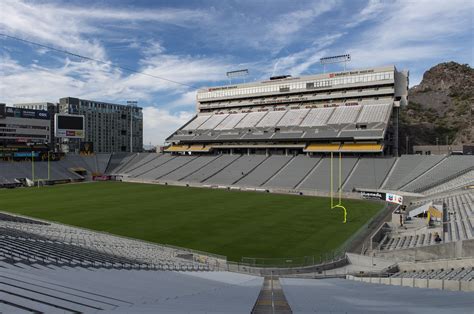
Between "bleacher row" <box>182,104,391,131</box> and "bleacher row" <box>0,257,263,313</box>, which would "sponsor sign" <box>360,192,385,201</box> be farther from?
"bleacher row" <box>0,257,263,313</box>

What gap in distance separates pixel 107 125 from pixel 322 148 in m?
150

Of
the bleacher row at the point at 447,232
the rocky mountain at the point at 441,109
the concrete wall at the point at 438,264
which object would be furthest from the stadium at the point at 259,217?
the rocky mountain at the point at 441,109

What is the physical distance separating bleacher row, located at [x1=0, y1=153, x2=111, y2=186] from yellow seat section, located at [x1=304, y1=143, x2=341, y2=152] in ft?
158

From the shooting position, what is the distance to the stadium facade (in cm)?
6750

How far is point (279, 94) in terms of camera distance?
291 feet

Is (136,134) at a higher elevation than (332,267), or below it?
higher

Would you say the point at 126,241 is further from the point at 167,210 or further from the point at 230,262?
the point at 167,210

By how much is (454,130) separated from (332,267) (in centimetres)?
12327

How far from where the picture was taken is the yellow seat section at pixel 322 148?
64831 millimetres

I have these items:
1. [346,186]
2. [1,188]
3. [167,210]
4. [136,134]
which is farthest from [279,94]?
[136,134]

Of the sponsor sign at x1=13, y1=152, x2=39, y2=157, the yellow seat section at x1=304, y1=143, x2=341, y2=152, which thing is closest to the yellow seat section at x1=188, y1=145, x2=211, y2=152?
the yellow seat section at x1=304, y1=143, x2=341, y2=152

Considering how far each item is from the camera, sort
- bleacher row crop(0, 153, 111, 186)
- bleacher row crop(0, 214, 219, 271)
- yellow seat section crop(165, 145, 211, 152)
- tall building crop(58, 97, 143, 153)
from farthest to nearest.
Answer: tall building crop(58, 97, 143, 153)
yellow seat section crop(165, 145, 211, 152)
bleacher row crop(0, 153, 111, 186)
bleacher row crop(0, 214, 219, 271)

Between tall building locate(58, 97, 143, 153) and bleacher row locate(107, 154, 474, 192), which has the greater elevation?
tall building locate(58, 97, 143, 153)

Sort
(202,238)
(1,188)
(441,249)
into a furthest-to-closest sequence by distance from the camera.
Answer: (1,188) → (202,238) → (441,249)
